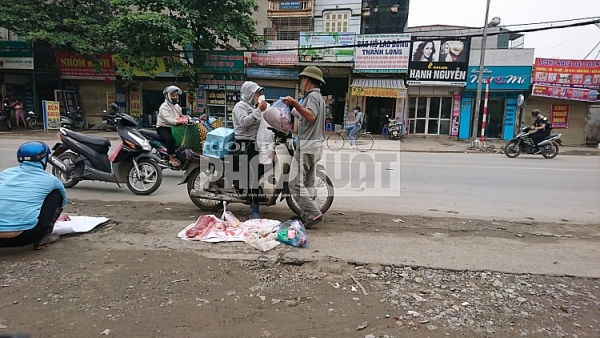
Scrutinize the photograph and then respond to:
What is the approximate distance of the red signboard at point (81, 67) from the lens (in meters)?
20.2

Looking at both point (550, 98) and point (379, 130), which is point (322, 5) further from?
point (550, 98)

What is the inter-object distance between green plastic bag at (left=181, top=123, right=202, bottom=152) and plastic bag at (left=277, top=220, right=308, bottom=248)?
7.15ft

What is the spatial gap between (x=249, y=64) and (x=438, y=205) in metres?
16.0

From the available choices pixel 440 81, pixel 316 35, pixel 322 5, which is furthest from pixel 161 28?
pixel 440 81

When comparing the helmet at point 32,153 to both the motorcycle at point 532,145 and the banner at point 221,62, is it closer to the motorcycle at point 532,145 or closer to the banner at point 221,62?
the motorcycle at point 532,145

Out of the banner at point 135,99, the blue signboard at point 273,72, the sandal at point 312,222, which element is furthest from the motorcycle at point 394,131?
the sandal at point 312,222

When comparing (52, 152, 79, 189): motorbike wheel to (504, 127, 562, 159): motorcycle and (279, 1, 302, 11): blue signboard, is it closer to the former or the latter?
(504, 127, 562, 159): motorcycle

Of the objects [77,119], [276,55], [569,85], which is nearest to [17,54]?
[77,119]

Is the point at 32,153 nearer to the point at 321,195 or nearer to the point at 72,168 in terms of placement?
the point at 72,168

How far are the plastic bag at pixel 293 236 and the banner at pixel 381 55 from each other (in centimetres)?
1611

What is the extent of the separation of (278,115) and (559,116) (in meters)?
19.2

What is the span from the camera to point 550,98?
1802cm

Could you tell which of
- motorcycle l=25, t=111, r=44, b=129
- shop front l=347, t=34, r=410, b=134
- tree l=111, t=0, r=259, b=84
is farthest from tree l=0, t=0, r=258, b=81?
shop front l=347, t=34, r=410, b=134

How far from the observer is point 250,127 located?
4.66 meters
